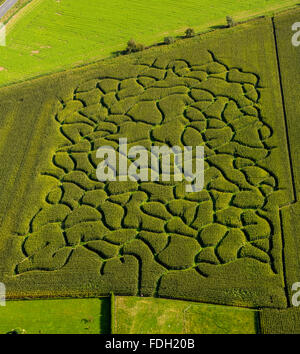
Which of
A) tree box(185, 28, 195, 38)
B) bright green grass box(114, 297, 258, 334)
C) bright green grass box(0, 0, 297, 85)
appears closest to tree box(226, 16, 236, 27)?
bright green grass box(0, 0, 297, 85)

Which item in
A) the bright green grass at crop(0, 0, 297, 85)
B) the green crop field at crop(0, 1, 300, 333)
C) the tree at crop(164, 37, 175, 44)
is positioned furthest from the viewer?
the bright green grass at crop(0, 0, 297, 85)

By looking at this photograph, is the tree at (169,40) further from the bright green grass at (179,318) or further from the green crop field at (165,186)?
the bright green grass at (179,318)

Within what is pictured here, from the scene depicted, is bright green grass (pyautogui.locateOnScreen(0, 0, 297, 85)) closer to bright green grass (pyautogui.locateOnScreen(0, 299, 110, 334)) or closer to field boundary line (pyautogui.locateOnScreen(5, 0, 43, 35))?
field boundary line (pyautogui.locateOnScreen(5, 0, 43, 35))

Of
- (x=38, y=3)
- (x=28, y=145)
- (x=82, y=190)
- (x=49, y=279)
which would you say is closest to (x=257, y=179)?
(x=82, y=190)

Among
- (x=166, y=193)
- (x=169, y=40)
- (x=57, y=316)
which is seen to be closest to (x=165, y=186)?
(x=166, y=193)

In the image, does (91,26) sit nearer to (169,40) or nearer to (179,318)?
(169,40)

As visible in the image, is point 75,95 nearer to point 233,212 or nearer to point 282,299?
point 233,212
